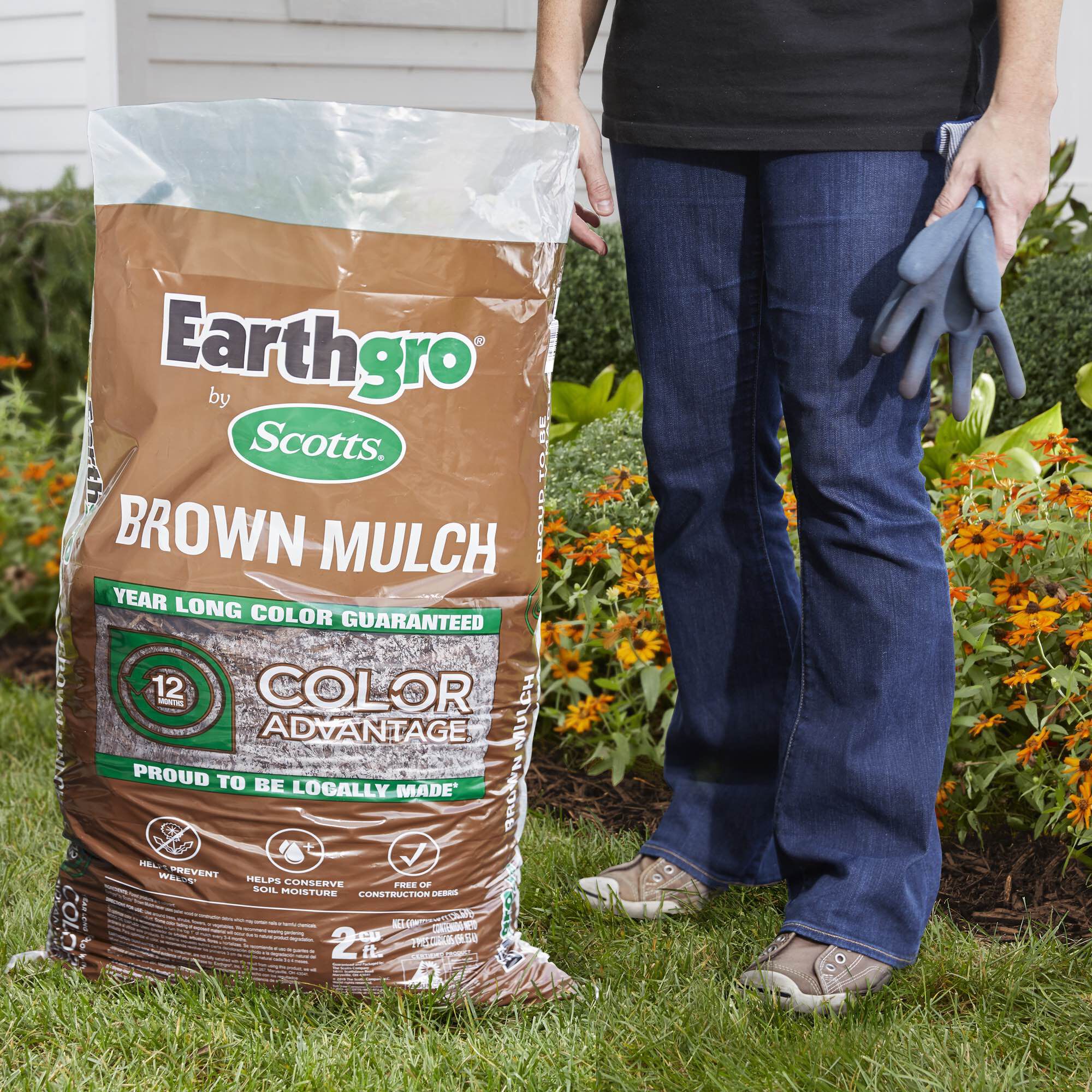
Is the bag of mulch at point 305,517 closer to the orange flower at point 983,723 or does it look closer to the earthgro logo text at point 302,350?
the earthgro logo text at point 302,350

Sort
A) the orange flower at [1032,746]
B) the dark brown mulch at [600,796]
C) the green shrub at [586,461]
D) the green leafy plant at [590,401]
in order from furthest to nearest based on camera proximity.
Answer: the green leafy plant at [590,401]
the green shrub at [586,461]
the dark brown mulch at [600,796]
the orange flower at [1032,746]

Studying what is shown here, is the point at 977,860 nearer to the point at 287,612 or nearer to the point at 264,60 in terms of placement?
the point at 287,612

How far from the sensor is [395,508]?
4.90 ft

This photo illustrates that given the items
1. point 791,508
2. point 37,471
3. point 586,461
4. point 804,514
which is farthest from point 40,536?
point 804,514

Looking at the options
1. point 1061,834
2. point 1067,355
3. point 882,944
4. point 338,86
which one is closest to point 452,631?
point 882,944

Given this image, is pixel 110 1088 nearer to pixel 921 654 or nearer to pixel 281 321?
pixel 281 321

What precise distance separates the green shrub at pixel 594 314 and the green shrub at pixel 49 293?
1.70 m

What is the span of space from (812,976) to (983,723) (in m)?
0.66

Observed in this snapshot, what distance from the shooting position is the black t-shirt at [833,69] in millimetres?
1491

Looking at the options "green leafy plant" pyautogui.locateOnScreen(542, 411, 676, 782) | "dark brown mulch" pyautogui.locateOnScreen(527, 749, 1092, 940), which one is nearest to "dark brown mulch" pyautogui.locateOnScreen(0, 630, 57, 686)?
"green leafy plant" pyautogui.locateOnScreen(542, 411, 676, 782)

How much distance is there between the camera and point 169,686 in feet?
4.94

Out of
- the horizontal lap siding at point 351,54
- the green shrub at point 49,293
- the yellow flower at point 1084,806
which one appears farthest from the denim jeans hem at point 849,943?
the horizontal lap siding at point 351,54

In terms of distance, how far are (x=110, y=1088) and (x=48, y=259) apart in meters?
3.64

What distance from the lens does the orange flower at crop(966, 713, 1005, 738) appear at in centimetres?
204
